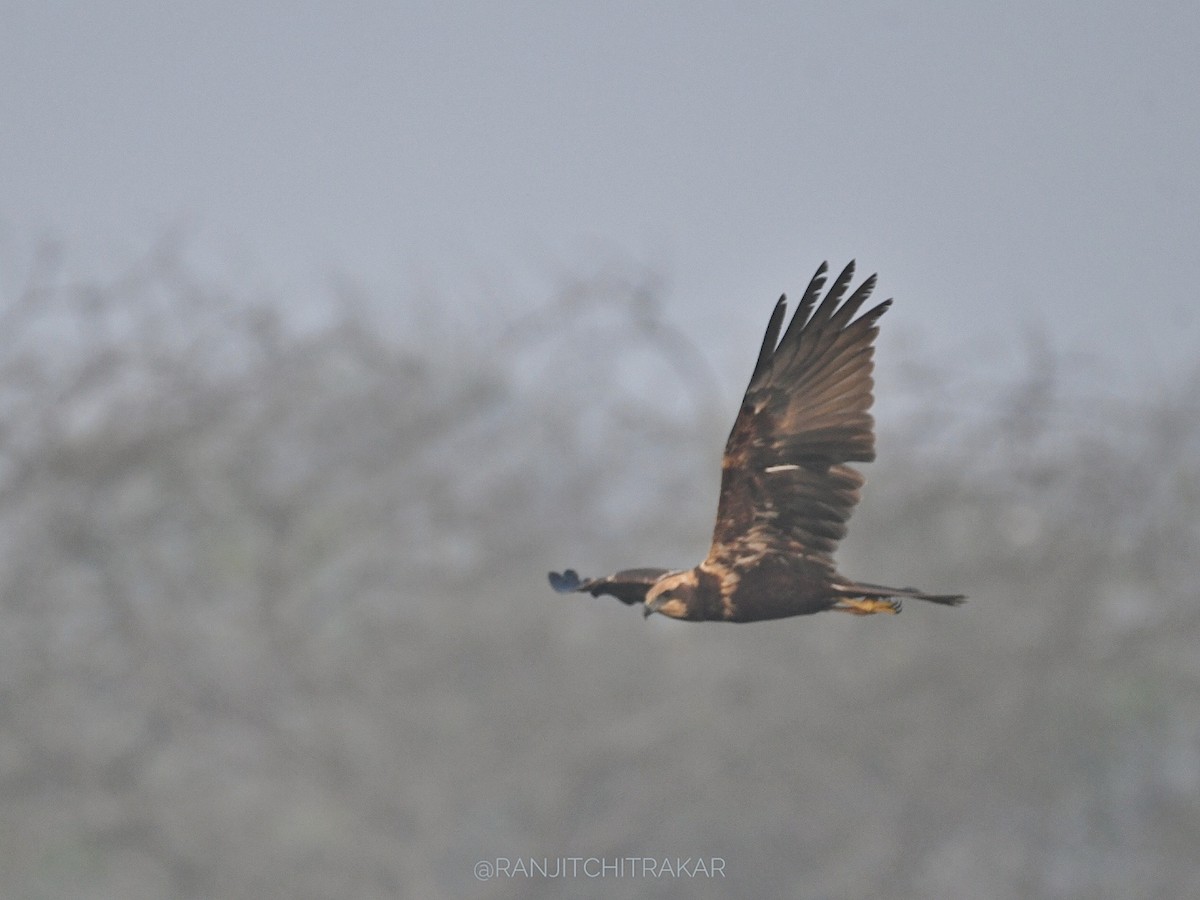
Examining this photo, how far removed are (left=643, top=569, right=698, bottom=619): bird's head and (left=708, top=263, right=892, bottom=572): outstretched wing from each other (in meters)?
0.25

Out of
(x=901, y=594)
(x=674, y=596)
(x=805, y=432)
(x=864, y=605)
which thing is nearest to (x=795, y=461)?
(x=805, y=432)

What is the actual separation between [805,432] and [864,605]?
0.73 meters

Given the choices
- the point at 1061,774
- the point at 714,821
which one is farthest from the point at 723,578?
the point at 1061,774

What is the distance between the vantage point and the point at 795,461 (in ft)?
19.6

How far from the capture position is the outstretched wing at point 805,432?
5.84 metres

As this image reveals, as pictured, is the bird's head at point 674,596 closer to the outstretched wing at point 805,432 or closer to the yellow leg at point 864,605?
the outstretched wing at point 805,432

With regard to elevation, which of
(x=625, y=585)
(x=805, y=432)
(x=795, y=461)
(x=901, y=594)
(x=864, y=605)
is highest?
(x=805, y=432)

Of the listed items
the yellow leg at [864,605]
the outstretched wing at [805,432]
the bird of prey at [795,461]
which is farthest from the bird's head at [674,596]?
the yellow leg at [864,605]

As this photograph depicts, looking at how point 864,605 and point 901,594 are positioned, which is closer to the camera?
point 901,594

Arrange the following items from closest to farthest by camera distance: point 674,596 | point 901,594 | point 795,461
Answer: point 901,594 < point 674,596 < point 795,461

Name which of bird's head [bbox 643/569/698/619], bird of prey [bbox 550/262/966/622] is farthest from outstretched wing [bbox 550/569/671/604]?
bird's head [bbox 643/569/698/619]

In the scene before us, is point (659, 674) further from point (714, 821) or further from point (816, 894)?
point (816, 894)

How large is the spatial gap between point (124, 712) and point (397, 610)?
14.8 feet

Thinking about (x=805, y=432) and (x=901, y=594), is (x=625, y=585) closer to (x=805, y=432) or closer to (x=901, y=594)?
(x=805, y=432)
